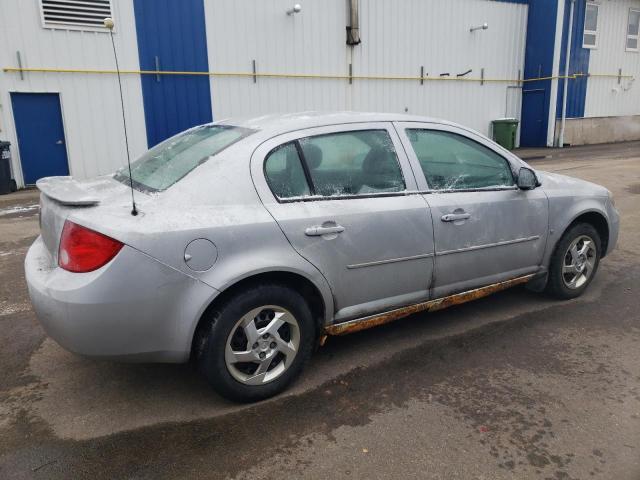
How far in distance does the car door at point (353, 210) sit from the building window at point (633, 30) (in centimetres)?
2283

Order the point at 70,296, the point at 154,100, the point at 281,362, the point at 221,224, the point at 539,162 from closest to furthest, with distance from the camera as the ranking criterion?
the point at 70,296
the point at 221,224
the point at 281,362
the point at 154,100
the point at 539,162

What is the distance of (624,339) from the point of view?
12.3ft

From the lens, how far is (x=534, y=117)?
2047 centimetres

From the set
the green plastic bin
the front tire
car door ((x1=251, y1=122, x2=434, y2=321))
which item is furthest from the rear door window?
the green plastic bin

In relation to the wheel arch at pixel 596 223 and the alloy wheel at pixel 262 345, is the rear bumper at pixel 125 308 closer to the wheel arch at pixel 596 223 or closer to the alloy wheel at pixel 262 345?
the alloy wheel at pixel 262 345

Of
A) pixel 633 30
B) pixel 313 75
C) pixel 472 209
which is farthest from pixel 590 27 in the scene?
pixel 472 209

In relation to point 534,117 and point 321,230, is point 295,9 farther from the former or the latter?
point 321,230

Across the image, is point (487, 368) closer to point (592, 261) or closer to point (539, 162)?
point (592, 261)

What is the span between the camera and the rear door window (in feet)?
11.8

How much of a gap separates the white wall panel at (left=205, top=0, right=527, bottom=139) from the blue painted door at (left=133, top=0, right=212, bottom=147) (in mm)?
385

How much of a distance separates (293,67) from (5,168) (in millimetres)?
7746

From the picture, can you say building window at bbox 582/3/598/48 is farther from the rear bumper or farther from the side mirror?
the rear bumper

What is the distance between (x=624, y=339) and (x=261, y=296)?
264cm

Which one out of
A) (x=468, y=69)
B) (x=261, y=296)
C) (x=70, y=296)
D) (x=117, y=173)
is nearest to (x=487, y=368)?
(x=261, y=296)
